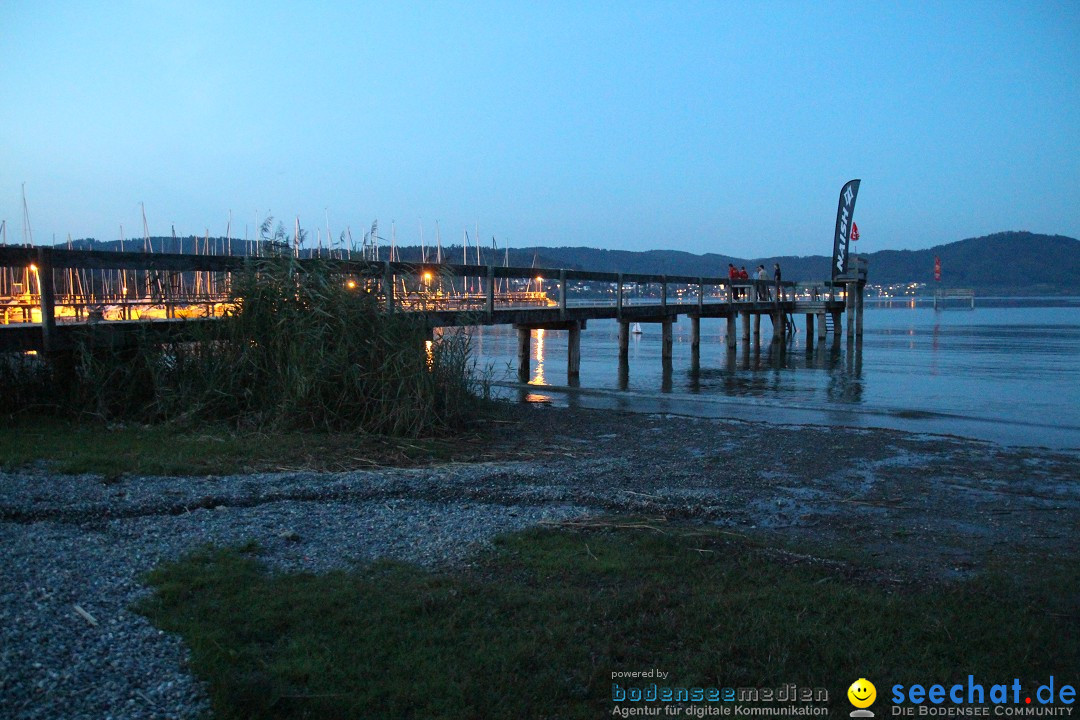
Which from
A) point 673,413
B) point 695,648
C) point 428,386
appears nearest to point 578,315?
point 673,413

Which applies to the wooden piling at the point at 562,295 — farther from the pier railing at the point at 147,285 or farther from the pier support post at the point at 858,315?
the pier support post at the point at 858,315

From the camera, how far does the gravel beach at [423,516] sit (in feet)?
12.7

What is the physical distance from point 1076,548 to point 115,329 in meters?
11.1

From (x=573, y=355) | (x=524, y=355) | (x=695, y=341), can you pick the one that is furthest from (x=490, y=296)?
(x=695, y=341)

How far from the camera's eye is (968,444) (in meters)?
13.1

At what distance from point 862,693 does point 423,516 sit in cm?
385

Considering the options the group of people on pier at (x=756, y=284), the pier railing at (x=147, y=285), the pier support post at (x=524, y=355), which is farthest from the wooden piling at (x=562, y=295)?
the group of people on pier at (x=756, y=284)

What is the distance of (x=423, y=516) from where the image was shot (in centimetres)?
687

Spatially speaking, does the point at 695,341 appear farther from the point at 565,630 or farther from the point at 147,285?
the point at 565,630

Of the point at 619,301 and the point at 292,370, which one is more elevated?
the point at 619,301

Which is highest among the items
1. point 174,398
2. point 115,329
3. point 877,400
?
point 115,329

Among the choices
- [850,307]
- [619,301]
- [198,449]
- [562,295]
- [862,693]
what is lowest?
[862,693]

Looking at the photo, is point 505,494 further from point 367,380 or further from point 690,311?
point 690,311

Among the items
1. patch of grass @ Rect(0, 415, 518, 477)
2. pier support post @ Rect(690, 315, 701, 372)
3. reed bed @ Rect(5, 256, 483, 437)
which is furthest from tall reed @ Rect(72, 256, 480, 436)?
pier support post @ Rect(690, 315, 701, 372)
